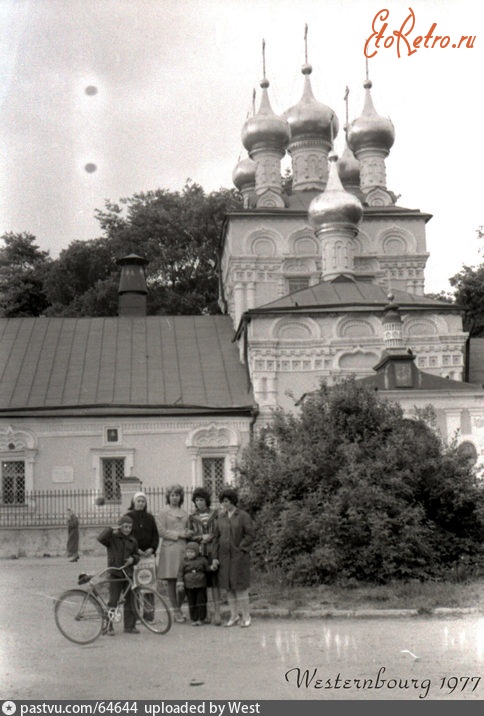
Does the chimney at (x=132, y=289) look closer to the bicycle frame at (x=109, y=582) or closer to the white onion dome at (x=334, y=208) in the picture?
the white onion dome at (x=334, y=208)

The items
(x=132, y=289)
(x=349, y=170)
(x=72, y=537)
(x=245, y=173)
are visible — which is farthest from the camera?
(x=245, y=173)

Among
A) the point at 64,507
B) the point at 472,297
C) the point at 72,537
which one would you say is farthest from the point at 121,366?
the point at 472,297

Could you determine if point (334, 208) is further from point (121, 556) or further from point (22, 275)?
point (121, 556)

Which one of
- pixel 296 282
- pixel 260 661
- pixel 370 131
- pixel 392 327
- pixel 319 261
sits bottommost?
pixel 260 661

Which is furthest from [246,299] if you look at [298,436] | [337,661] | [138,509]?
[337,661]

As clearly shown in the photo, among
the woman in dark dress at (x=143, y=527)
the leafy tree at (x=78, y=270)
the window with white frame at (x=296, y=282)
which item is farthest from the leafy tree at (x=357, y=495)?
the leafy tree at (x=78, y=270)

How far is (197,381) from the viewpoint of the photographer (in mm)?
25812

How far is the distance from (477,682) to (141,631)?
12.0 feet

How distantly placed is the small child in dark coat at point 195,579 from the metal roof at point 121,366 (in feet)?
47.4

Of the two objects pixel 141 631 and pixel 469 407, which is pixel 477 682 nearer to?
pixel 141 631

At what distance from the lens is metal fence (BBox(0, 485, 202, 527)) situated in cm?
2211

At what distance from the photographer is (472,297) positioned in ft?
119

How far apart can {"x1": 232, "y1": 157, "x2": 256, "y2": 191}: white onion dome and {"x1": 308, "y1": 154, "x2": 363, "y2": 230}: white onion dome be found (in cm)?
568

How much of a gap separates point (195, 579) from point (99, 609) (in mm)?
1151
